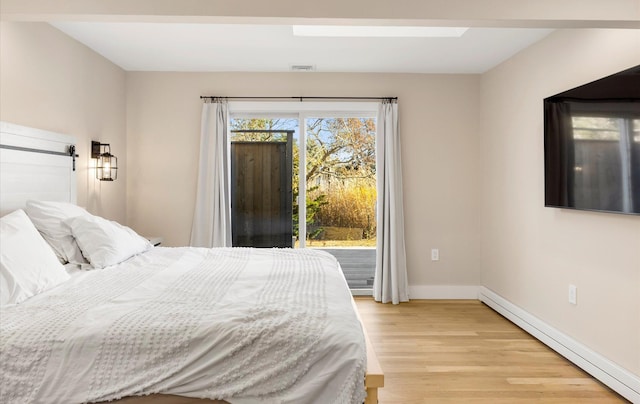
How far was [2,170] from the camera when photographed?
8.65ft

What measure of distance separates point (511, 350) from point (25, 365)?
315 cm

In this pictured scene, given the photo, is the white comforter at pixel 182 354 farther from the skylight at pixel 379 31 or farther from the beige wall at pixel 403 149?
the beige wall at pixel 403 149

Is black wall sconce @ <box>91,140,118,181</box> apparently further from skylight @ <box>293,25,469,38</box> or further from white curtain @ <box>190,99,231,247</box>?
skylight @ <box>293,25,469,38</box>

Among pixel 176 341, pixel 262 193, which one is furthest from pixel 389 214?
pixel 176 341

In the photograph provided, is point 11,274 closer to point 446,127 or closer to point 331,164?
point 331,164

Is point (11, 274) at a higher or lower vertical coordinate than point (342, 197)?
lower

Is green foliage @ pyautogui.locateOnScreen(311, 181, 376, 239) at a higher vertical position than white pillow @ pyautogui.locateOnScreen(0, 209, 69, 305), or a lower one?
higher

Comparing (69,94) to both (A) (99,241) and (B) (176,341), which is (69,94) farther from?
(B) (176,341)

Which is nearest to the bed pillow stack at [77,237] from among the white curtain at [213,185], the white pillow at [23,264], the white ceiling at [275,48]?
the white pillow at [23,264]

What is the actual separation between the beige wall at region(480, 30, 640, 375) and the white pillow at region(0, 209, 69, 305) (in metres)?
3.28

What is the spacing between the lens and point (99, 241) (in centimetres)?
265

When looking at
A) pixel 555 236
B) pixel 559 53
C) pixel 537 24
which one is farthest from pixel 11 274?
pixel 559 53

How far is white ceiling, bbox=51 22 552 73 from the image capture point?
3.37m

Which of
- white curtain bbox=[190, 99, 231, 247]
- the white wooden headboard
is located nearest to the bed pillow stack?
the white wooden headboard
